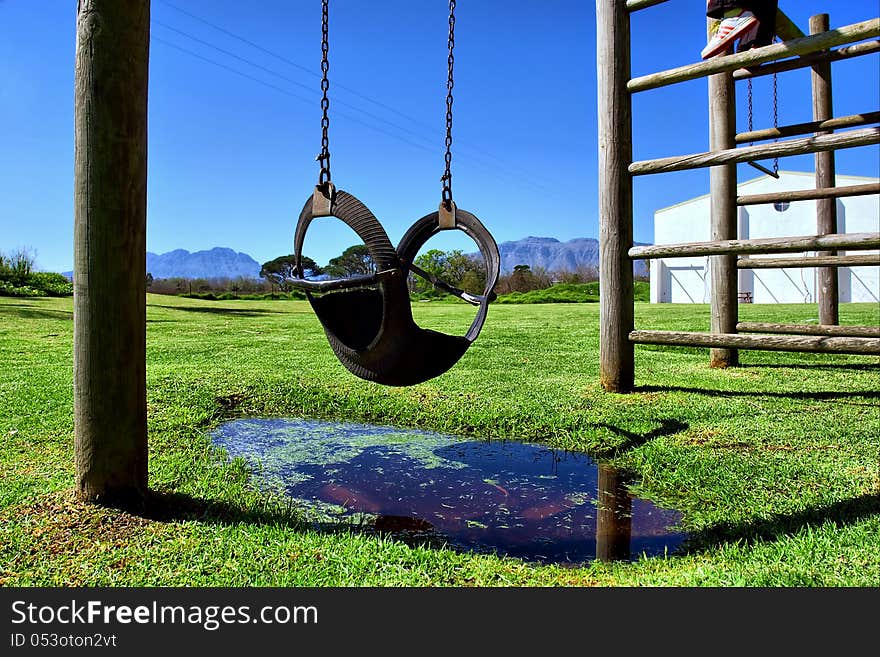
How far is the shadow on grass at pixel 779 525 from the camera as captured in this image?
247 centimetres

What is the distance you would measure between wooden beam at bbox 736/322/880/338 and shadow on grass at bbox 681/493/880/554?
8.04 feet

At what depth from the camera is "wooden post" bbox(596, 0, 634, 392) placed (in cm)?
484

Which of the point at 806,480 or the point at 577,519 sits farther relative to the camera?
the point at 806,480

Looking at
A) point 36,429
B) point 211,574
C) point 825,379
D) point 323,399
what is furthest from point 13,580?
point 825,379

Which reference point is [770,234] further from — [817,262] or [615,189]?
[615,189]

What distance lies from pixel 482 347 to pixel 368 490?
4.89 m

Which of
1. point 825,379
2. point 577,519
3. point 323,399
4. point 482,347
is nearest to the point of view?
point 577,519

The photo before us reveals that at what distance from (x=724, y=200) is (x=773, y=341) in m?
1.93

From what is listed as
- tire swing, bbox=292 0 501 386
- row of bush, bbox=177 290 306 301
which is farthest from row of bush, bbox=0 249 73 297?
tire swing, bbox=292 0 501 386

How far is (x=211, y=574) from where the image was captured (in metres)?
2.10

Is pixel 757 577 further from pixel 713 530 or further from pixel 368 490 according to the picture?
pixel 368 490

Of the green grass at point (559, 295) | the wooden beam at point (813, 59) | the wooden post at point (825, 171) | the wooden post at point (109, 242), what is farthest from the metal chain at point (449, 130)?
the green grass at point (559, 295)

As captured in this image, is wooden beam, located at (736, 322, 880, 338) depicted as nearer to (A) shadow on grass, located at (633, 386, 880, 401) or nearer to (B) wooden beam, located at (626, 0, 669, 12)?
(A) shadow on grass, located at (633, 386, 880, 401)

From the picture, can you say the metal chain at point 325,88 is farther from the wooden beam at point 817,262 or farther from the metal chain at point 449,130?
the wooden beam at point 817,262
